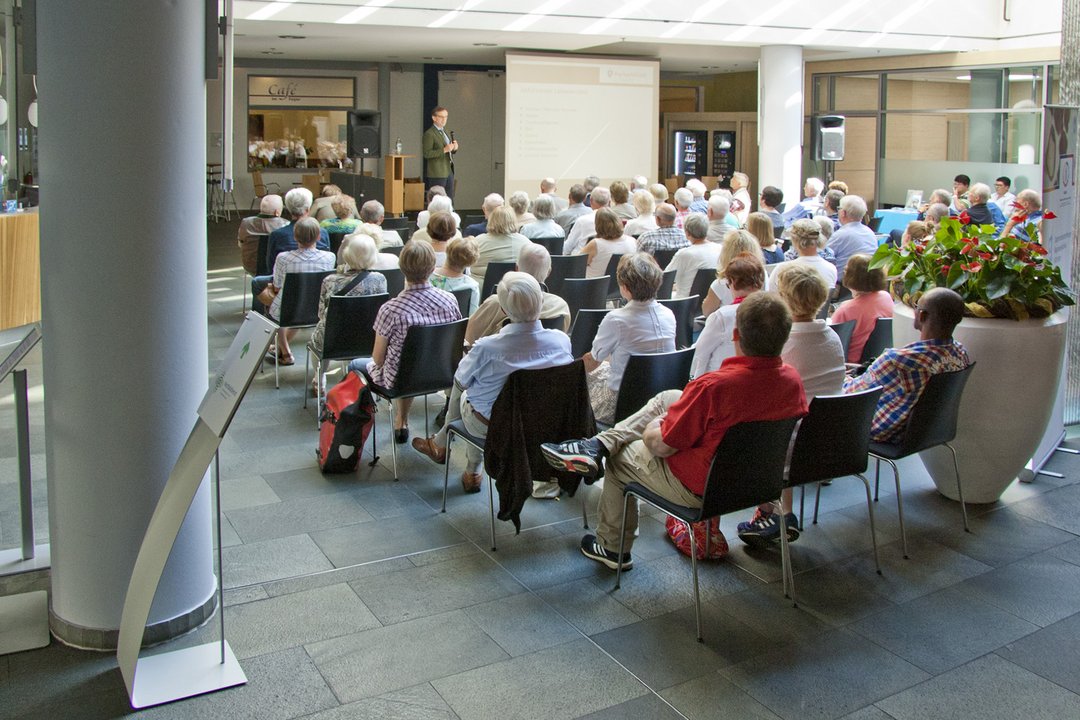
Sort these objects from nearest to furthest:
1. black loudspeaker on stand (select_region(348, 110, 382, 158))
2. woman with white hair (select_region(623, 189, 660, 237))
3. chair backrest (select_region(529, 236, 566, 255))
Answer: chair backrest (select_region(529, 236, 566, 255))
woman with white hair (select_region(623, 189, 660, 237))
black loudspeaker on stand (select_region(348, 110, 382, 158))

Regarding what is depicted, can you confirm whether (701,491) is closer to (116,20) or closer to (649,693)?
(649,693)

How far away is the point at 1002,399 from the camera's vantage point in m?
4.90

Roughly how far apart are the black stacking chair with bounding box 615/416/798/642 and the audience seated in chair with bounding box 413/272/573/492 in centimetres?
90

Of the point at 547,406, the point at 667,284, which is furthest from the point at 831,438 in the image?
the point at 667,284

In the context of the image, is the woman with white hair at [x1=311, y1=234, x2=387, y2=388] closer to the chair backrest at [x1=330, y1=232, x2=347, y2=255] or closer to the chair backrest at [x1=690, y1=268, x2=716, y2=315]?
the chair backrest at [x1=690, y1=268, x2=716, y2=315]

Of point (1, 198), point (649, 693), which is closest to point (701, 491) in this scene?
point (649, 693)

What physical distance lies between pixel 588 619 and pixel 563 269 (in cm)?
469

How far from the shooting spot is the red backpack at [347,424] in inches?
207

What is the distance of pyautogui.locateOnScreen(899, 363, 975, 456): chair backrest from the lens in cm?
433

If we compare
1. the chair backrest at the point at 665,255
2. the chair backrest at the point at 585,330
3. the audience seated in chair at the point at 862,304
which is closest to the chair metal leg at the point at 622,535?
the chair backrest at the point at 585,330

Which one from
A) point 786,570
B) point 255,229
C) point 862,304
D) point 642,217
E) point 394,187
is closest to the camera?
point 786,570

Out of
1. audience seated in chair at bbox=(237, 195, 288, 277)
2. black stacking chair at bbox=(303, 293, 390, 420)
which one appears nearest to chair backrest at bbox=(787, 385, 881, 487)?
black stacking chair at bbox=(303, 293, 390, 420)

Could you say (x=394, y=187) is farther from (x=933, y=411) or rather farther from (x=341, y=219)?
(x=933, y=411)

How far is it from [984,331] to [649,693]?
261cm
